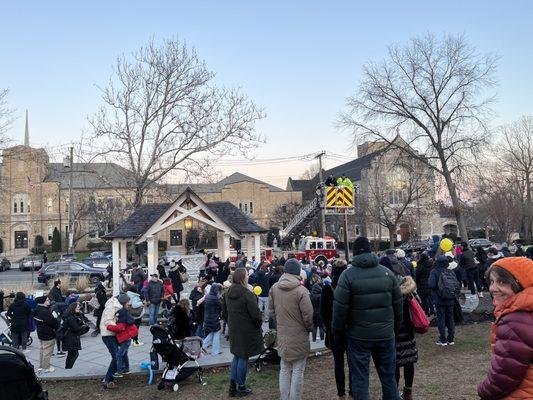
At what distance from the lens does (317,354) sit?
9508mm

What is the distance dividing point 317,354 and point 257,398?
9.16 feet

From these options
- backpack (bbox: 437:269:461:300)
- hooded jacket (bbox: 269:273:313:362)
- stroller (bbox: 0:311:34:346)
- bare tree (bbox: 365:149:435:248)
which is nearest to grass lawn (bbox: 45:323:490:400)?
backpack (bbox: 437:269:461:300)

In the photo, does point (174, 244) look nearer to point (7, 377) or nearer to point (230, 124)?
point (230, 124)

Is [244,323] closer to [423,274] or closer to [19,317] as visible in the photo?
[423,274]

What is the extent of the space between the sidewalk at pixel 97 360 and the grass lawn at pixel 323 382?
0.23 metres

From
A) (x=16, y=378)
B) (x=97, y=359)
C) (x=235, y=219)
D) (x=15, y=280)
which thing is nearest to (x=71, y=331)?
(x=97, y=359)

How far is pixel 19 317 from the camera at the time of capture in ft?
34.3

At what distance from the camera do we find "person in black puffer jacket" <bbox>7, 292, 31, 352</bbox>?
34.3ft

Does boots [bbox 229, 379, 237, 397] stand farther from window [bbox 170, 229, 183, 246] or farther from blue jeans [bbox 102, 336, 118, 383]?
window [bbox 170, 229, 183, 246]

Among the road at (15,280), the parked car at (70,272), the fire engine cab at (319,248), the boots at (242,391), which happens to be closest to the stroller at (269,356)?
the boots at (242,391)

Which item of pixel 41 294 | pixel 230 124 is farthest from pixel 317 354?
pixel 230 124

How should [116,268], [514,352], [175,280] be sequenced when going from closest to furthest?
[514,352] < [175,280] < [116,268]

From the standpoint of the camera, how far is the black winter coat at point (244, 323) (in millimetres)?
6875

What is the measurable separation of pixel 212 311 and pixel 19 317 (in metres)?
4.67
